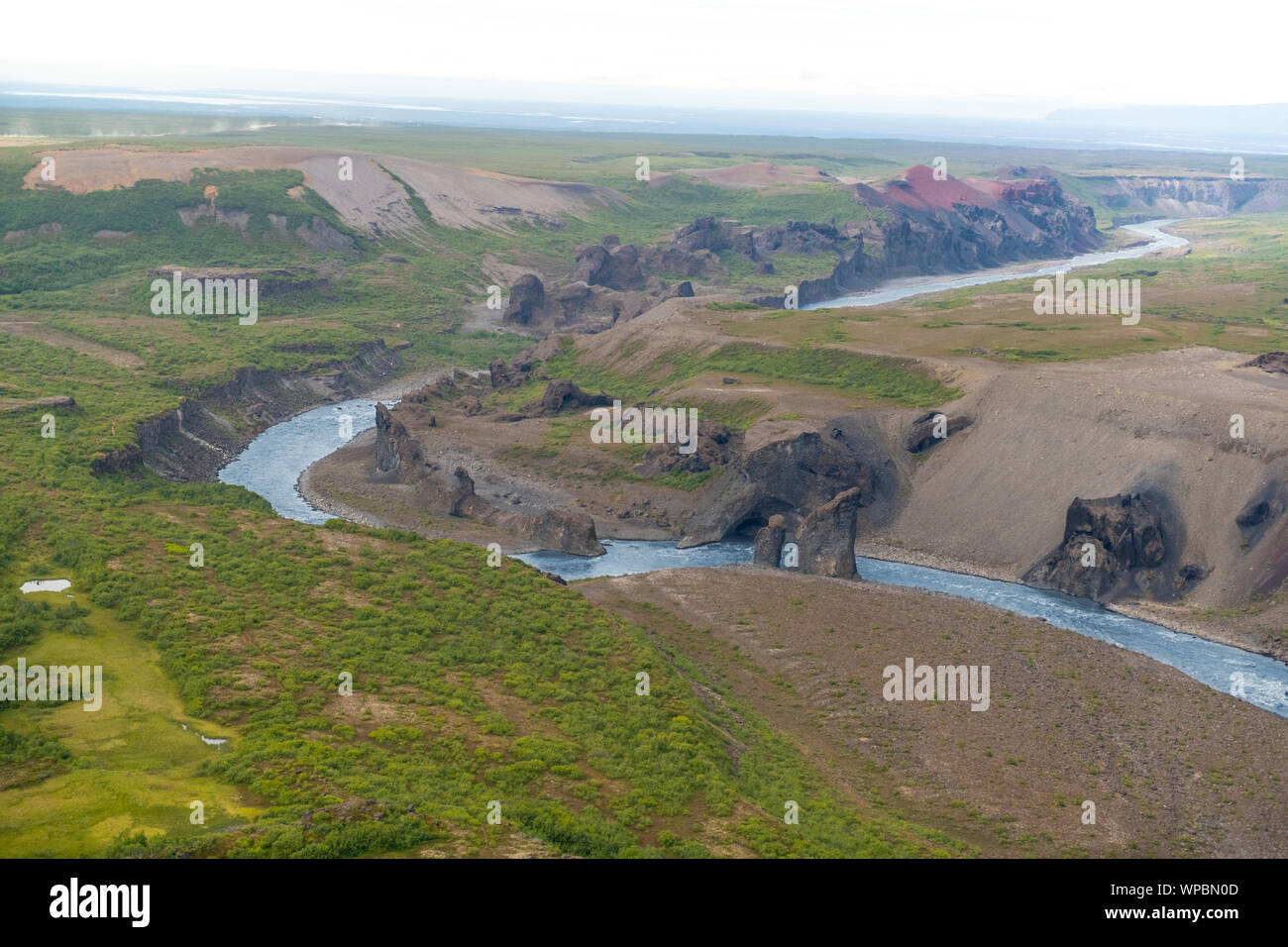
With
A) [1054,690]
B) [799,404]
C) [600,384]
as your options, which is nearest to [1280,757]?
[1054,690]

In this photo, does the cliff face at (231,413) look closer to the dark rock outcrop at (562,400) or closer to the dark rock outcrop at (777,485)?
the dark rock outcrop at (562,400)

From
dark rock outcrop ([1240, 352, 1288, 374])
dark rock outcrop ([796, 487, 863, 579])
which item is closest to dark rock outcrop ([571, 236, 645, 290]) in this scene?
dark rock outcrop ([1240, 352, 1288, 374])

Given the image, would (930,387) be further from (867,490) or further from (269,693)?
(269,693)

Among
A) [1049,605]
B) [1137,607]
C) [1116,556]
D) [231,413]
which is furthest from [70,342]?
[1137,607]

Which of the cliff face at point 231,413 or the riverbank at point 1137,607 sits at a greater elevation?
the cliff face at point 231,413

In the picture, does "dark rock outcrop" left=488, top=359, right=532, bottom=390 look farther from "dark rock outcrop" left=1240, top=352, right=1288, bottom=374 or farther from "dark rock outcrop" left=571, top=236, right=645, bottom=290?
"dark rock outcrop" left=1240, top=352, right=1288, bottom=374

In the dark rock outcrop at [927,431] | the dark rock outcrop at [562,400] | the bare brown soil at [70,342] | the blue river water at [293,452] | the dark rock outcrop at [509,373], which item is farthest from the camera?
the dark rock outcrop at [509,373]

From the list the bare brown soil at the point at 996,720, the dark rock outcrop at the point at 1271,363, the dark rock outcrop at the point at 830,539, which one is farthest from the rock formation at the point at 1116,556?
the dark rock outcrop at the point at 1271,363
